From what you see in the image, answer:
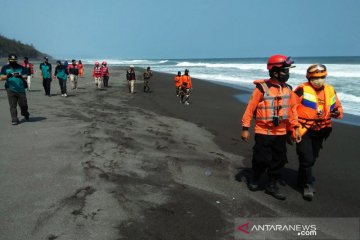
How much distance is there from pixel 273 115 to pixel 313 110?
23.5 inches

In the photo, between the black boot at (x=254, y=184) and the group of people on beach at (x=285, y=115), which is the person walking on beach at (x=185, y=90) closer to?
the black boot at (x=254, y=184)

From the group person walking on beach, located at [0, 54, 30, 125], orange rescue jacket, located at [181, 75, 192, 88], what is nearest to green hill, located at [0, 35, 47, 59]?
orange rescue jacket, located at [181, 75, 192, 88]

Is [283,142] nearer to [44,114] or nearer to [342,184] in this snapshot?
[342,184]

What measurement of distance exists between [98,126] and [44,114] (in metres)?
2.83

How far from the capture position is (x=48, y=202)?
13.8 feet

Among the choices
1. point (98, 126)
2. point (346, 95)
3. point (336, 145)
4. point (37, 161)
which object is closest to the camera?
point (37, 161)

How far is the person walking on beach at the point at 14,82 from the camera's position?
28.8 ft

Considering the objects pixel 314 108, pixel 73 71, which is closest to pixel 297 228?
pixel 314 108

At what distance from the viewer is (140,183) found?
4973 mm

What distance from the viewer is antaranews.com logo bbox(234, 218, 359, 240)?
3.63 meters

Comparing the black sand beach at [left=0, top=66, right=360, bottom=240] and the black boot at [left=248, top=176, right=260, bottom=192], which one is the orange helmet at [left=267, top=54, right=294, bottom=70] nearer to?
the black boot at [left=248, top=176, right=260, bottom=192]

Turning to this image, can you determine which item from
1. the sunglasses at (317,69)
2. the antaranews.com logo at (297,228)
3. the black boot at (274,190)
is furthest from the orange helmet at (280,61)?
the antaranews.com logo at (297,228)

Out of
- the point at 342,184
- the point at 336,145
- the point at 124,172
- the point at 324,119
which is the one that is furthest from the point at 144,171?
the point at 336,145

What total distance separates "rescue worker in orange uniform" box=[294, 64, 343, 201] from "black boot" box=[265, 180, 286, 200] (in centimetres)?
37
